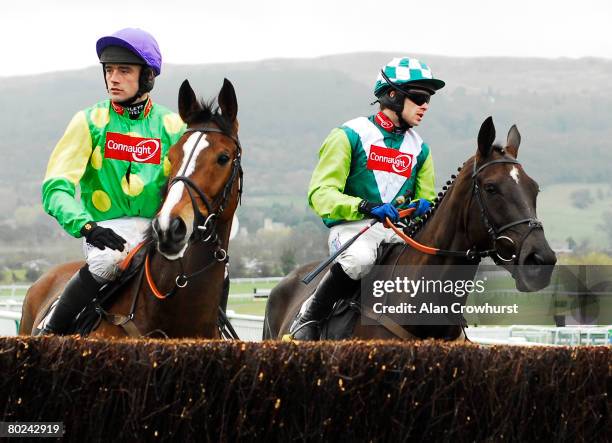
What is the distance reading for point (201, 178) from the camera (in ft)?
17.5

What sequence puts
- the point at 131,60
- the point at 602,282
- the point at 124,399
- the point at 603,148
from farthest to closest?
the point at 603,148
the point at 602,282
the point at 131,60
the point at 124,399

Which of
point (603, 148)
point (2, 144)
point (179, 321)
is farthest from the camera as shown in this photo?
point (2, 144)

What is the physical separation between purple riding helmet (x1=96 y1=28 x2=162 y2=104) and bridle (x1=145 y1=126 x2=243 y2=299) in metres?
0.62

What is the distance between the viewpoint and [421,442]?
15.0ft

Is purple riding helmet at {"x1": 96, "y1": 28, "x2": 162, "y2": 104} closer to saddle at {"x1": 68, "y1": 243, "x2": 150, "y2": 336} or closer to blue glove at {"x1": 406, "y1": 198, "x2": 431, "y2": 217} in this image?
saddle at {"x1": 68, "y1": 243, "x2": 150, "y2": 336}

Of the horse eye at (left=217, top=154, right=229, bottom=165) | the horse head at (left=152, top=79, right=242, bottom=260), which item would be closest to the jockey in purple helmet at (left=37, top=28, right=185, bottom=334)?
→ the horse head at (left=152, top=79, right=242, bottom=260)

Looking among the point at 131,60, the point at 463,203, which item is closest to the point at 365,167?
the point at 463,203

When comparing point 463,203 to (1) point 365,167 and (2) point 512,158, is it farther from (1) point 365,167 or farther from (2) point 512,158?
(1) point 365,167

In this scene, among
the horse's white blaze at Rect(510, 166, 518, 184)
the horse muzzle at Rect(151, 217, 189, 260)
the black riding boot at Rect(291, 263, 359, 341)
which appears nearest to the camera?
the horse muzzle at Rect(151, 217, 189, 260)

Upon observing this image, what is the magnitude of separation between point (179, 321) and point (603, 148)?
161 m

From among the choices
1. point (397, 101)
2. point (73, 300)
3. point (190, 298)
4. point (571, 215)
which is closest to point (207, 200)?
point (190, 298)

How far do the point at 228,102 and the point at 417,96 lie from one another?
1431 mm

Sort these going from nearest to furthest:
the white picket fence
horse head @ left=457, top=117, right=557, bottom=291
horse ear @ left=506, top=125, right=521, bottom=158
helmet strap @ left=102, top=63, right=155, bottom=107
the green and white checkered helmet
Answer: horse head @ left=457, top=117, right=557, bottom=291
helmet strap @ left=102, top=63, right=155, bottom=107
horse ear @ left=506, top=125, right=521, bottom=158
the green and white checkered helmet
the white picket fence

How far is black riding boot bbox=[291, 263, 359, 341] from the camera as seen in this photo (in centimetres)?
A: 633
